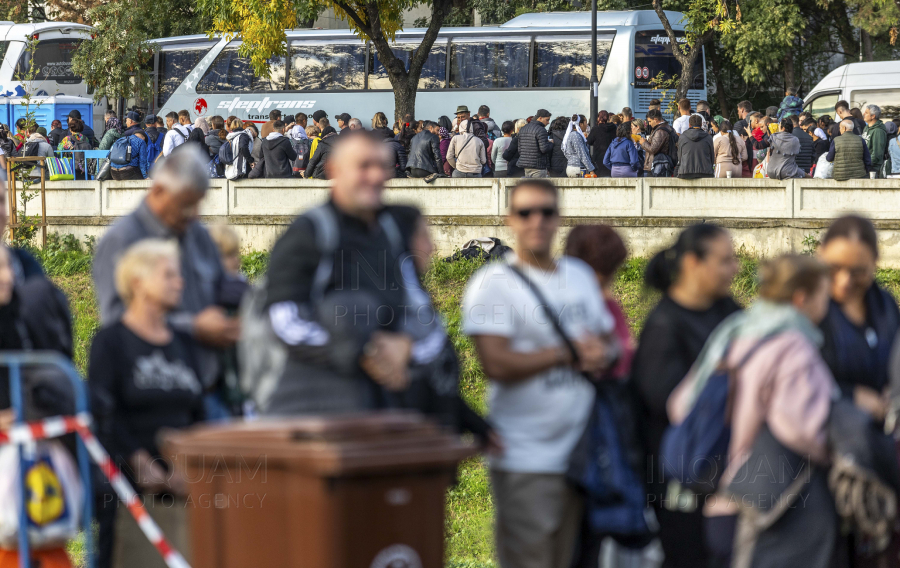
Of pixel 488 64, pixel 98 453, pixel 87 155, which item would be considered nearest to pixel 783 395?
pixel 98 453

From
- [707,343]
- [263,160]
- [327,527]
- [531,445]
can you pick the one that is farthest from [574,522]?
[263,160]

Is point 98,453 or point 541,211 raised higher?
point 541,211

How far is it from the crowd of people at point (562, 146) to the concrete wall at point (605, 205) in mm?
287

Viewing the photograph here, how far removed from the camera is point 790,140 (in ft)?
57.0

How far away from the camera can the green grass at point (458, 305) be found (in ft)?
37.9

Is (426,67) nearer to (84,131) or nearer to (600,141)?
(84,131)

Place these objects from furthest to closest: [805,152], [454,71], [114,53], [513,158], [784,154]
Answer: [114,53] < [454,71] < [513,158] < [805,152] < [784,154]

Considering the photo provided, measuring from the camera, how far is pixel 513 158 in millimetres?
19672

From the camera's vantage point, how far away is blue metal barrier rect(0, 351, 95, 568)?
452cm

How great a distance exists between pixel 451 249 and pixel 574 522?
1441 centimetres

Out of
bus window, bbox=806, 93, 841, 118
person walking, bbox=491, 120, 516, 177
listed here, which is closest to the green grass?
person walking, bbox=491, 120, 516, 177

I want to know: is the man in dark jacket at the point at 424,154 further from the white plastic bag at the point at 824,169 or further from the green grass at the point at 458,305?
the white plastic bag at the point at 824,169

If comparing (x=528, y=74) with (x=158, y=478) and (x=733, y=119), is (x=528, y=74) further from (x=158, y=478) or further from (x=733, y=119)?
(x=158, y=478)

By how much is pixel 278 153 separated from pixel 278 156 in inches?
2.5
